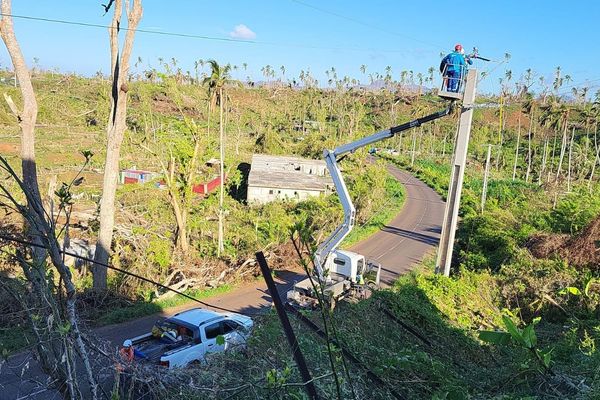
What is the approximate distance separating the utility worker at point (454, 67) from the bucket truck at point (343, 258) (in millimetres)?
578

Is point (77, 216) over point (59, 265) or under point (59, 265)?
under

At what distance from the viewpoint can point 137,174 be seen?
3678 centimetres

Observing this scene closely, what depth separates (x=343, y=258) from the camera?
1566 cm

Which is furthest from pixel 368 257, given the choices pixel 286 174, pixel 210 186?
pixel 210 186

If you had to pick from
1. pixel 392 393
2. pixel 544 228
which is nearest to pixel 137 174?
pixel 544 228

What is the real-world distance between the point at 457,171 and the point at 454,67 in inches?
105

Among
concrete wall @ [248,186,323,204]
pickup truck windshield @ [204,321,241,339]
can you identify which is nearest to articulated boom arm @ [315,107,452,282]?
pickup truck windshield @ [204,321,241,339]

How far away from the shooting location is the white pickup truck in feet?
30.4

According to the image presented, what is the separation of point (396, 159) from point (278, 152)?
24986 millimetres

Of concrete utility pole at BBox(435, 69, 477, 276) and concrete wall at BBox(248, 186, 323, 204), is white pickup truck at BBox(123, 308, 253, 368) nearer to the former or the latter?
concrete utility pole at BBox(435, 69, 477, 276)

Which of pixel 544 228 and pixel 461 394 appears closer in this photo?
pixel 461 394

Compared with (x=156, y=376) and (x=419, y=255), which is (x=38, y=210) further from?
Answer: (x=419, y=255)

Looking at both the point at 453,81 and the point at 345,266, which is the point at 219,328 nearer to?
the point at 345,266

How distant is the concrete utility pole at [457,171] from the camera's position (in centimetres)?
1084
